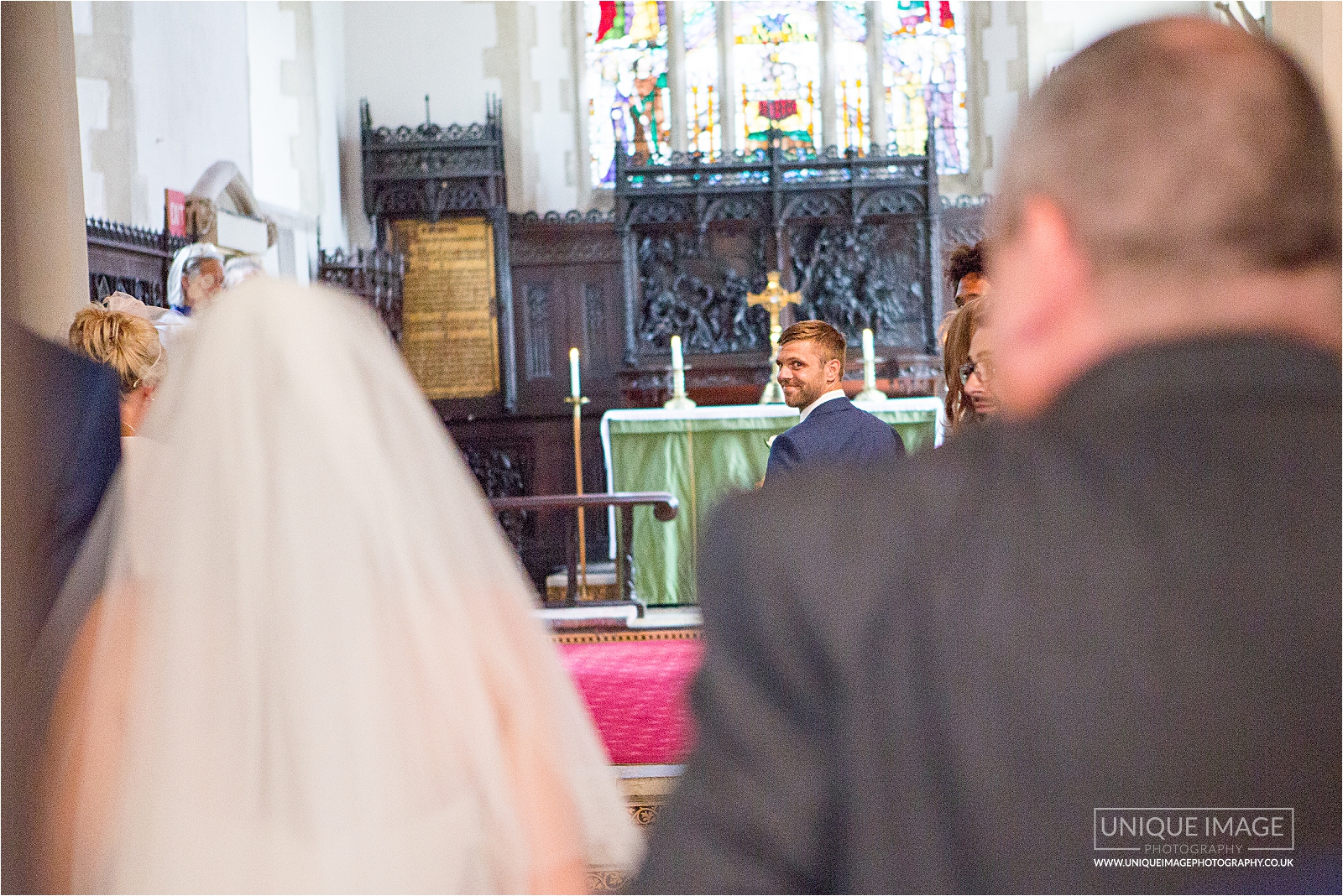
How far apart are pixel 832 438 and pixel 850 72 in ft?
26.7

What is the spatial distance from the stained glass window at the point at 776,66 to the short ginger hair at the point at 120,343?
30.6 ft

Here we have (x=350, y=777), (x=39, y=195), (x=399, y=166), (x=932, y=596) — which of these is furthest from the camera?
(x=399, y=166)

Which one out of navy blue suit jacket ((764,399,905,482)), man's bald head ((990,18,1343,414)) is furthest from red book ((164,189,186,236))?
man's bald head ((990,18,1343,414))

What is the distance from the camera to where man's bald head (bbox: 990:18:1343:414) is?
0.78 m

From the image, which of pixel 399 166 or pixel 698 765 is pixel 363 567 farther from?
pixel 399 166

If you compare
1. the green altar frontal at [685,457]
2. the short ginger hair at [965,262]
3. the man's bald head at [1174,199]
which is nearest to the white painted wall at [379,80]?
the green altar frontal at [685,457]

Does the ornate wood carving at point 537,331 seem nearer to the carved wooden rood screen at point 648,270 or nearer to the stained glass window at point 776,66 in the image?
the carved wooden rood screen at point 648,270

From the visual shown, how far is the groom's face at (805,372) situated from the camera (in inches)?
181

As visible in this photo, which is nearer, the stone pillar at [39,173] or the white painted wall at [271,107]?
the stone pillar at [39,173]

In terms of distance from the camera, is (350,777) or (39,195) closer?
(350,777)

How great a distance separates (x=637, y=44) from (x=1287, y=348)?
38.0ft

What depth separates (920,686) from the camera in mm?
771

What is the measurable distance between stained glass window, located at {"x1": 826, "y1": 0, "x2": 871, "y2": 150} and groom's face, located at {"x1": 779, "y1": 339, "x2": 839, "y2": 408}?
24.2 ft

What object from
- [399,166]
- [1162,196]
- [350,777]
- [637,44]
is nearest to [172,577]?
[350,777]
